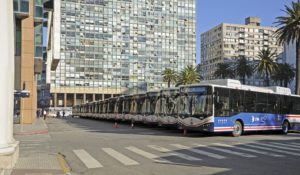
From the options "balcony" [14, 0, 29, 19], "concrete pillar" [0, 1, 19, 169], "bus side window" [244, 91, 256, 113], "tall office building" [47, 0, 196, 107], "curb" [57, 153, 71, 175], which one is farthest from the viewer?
"tall office building" [47, 0, 196, 107]

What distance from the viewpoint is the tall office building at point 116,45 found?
151 m

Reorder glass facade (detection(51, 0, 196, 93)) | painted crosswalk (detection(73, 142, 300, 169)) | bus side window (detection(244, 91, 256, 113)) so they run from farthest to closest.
→ glass facade (detection(51, 0, 196, 93)), bus side window (detection(244, 91, 256, 113)), painted crosswalk (detection(73, 142, 300, 169))

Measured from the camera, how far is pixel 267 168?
12.7 metres

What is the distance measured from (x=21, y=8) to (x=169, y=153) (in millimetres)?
24951

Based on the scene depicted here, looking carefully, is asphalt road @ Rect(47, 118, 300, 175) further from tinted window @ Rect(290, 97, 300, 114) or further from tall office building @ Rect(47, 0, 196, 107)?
tall office building @ Rect(47, 0, 196, 107)

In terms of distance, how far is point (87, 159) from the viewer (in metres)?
14.7

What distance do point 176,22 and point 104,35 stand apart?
28.8 m

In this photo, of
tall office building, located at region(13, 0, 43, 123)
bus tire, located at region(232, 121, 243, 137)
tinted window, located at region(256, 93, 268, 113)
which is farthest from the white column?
tall office building, located at region(13, 0, 43, 123)

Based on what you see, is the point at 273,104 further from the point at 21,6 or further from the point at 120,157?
the point at 21,6

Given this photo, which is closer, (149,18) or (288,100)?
(288,100)

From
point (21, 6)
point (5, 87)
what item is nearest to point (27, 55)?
point (21, 6)

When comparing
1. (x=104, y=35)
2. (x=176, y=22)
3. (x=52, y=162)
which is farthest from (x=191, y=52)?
(x=52, y=162)

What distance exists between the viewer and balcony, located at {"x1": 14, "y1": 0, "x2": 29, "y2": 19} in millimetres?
36356

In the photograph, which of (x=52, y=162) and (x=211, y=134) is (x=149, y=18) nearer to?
(x=211, y=134)
